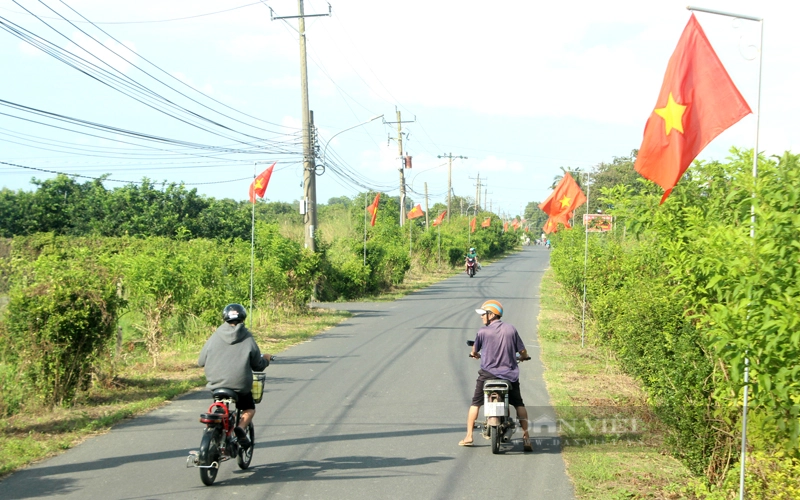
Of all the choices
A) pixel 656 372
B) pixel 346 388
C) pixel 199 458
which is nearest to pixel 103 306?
pixel 346 388

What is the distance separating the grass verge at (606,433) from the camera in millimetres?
7445

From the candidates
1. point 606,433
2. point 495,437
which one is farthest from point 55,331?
point 606,433

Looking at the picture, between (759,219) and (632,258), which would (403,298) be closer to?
(632,258)

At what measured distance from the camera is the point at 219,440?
723 centimetres

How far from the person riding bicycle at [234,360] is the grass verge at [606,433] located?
10.3ft

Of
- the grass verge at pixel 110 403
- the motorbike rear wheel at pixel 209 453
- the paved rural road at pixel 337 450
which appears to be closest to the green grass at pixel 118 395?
the grass verge at pixel 110 403

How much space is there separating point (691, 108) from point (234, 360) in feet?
15.3

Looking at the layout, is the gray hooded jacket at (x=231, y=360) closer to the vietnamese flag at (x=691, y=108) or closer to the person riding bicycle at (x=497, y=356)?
the person riding bicycle at (x=497, y=356)

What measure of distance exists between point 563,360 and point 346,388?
5.36m

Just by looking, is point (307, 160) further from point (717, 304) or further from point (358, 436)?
point (717, 304)

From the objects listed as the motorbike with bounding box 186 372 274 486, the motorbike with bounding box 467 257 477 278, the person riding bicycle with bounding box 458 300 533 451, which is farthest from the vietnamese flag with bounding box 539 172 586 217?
the motorbike with bounding box 467 257 477 278

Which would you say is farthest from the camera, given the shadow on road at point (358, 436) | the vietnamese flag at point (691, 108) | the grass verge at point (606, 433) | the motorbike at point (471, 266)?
the motorbike at point (471, 266)

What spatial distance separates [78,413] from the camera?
33.6 feet

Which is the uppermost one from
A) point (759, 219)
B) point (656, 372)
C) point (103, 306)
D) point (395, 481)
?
point (759, 219)
